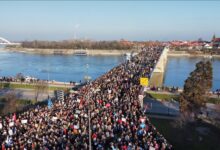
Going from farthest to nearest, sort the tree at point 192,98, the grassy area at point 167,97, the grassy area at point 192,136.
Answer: the grassy area at point 167,97, the tree at point 192,98, the grassy area at point 192,136

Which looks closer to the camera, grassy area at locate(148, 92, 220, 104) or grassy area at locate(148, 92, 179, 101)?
grassy area at locate(148, 92, 220, 104)

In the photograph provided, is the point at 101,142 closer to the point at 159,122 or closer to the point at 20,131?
the point at 20,131

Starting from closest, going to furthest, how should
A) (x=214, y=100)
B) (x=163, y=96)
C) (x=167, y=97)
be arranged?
(x=214, y=100) → (x=167, y=97) → (x=163, y=96)

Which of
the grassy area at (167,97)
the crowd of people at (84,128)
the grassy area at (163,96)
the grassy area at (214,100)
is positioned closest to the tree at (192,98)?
the crowd of people at (84,128)

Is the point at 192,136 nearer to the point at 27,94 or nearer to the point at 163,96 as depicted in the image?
the point at 163,96

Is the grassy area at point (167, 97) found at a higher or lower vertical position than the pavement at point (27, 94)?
higher

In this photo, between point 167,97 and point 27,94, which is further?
point 27,94

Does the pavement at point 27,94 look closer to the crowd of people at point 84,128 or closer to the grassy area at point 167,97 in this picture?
the grassy area at point 167,97

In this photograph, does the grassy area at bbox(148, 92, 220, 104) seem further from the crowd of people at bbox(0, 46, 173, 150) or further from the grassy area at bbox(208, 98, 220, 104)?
the crowd of people at bbox(0, 46, 173, 150)

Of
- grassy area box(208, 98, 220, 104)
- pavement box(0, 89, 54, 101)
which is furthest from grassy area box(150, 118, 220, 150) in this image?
pavement box(0, 89, 54, 101)

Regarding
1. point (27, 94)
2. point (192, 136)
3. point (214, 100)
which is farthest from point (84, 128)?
point (27, 94)
